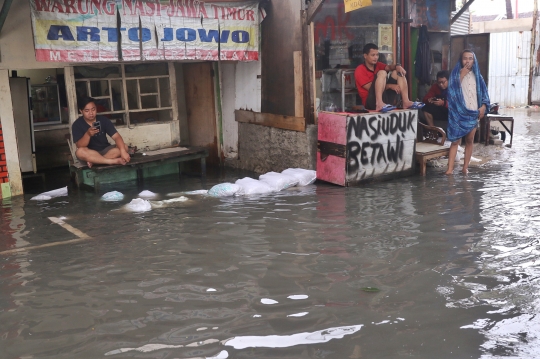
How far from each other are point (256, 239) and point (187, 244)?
0.74 m

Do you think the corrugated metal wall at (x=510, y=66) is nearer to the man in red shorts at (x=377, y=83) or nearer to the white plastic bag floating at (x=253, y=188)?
the man in red shorts at (x=377, y=83)

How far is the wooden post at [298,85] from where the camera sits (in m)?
9.20

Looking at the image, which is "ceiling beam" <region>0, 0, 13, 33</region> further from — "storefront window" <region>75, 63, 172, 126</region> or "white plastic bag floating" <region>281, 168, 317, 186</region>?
"white plastic bag floating" <region>281, 168, 317, 186</region>

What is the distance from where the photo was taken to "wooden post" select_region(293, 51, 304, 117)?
920 cm

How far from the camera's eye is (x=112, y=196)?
838 centimetres

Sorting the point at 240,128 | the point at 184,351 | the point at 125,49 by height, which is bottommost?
the point at 184,351

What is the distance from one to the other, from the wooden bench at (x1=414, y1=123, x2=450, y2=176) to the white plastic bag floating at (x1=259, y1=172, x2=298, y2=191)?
7.07ft

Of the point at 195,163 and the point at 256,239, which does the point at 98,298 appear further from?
the point at 195,163

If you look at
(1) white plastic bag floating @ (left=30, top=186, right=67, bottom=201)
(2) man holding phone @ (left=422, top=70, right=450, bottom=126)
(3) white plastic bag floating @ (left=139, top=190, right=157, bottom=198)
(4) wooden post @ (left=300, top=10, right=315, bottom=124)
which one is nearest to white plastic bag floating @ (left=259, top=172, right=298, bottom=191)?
(4) wooden post @ (left=300, top=10, right=315, bottom=124)

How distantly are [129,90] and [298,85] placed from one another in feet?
10.2

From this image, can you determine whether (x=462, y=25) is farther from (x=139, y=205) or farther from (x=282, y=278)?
(x=282, y=278)

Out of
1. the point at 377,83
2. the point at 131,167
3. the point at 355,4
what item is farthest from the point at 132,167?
the point at 355,4

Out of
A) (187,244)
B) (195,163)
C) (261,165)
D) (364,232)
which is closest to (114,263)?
(187,244)

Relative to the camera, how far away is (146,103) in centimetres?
1048
